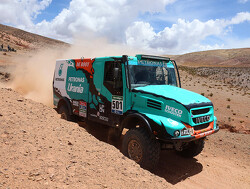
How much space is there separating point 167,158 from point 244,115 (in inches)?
373

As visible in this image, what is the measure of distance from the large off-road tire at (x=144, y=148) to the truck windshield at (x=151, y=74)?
4.21 ft

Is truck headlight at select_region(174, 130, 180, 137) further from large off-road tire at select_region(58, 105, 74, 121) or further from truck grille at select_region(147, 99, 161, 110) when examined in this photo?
large off-road tire at select_region(58, 105, 74, 121)

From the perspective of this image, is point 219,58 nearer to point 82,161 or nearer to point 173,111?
point 173,111

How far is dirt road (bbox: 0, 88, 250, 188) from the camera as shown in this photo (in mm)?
3648

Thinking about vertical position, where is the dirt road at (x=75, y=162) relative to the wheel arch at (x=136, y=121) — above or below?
below

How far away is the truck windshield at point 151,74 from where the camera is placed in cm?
600

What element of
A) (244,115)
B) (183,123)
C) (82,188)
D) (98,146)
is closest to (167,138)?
(183,123)

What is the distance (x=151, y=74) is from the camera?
637 cm

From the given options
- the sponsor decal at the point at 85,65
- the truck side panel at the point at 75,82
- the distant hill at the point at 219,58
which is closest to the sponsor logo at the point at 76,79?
the truck side panel at the point at 75,82

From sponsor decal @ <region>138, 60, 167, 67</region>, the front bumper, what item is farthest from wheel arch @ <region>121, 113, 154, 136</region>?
sponsor decal @ <region>138, 60, 167, 67</region>

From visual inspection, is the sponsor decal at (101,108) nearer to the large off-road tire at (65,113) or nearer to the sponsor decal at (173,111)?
the large off-road tire at (65,113)

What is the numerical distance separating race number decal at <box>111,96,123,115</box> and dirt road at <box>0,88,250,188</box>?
1.13 m

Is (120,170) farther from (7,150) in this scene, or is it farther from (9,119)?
(9,119)

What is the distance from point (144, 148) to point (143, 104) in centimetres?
112
